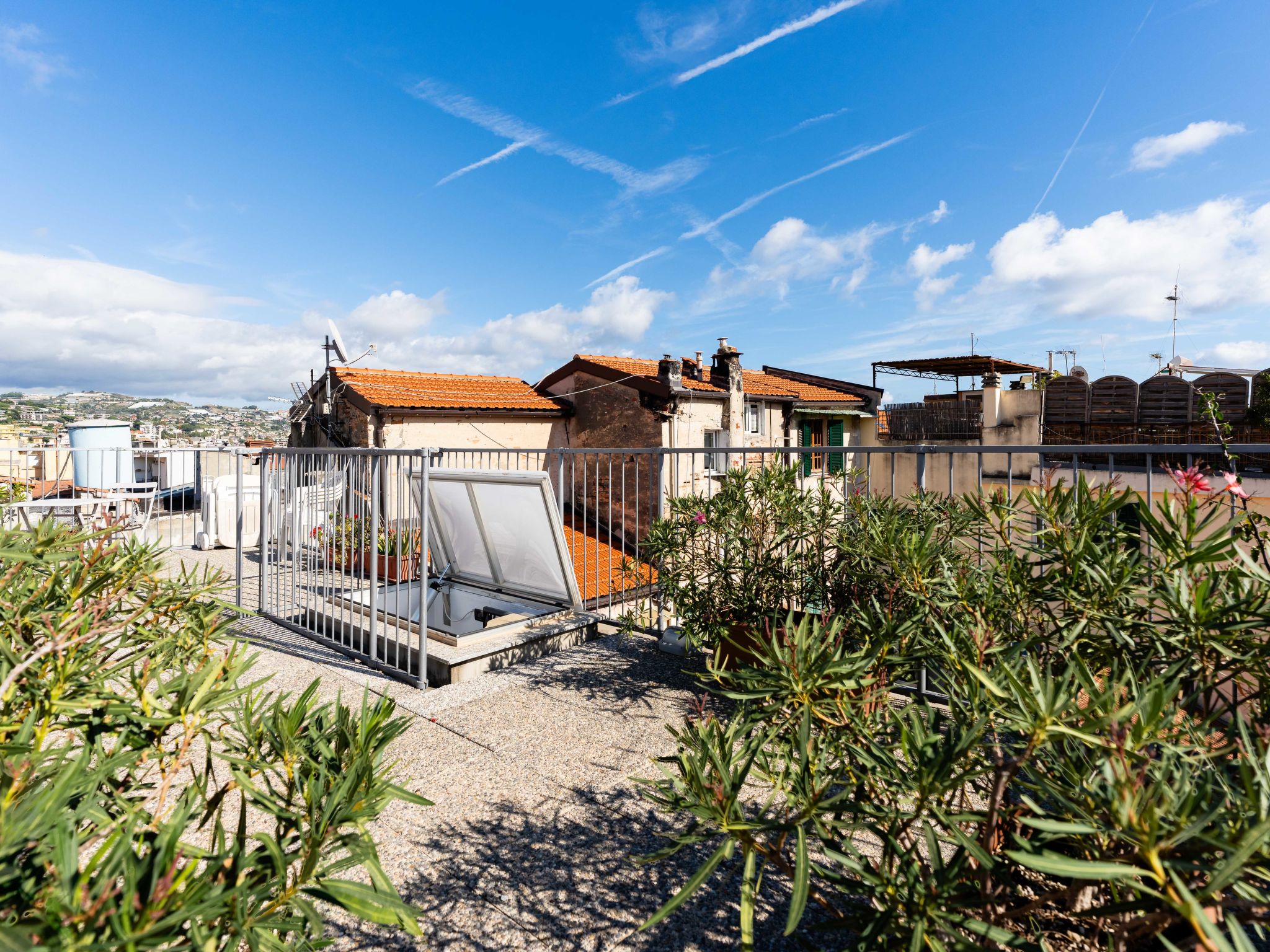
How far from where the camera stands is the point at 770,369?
25016mm

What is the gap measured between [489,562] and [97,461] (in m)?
9.40

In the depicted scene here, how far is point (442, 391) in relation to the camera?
12906mm

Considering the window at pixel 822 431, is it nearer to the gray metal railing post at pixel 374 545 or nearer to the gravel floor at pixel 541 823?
the gray metal railing post at pixel 374 545

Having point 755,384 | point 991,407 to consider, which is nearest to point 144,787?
point 991,407

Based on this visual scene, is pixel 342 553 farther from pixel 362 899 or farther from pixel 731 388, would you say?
pixel 731 388

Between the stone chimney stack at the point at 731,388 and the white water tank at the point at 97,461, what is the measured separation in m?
11.5

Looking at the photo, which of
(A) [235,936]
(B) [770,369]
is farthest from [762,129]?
(A) [235,936]

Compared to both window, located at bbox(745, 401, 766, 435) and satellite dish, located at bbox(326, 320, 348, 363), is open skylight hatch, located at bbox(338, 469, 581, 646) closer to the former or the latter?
satellite dish, located at bbox(326, 320, 348, 363)

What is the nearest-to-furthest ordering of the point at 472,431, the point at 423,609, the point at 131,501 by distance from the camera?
the point at 423,609, the point at 131,501, the point at 472,431

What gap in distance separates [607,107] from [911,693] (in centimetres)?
2529

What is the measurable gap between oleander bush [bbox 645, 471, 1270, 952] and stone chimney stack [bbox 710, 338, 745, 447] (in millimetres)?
12796

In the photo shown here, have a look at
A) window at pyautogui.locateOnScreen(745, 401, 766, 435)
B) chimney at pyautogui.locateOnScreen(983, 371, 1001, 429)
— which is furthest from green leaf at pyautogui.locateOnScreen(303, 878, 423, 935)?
window at pyautogui.locateOnScreen(745, 401, 766, 435)

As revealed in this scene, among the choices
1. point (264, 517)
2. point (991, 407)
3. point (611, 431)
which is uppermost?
point (991, 407)

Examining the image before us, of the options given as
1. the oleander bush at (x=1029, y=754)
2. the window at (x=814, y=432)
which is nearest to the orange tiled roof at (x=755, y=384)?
the window at (x=814, y=432)
